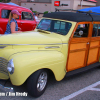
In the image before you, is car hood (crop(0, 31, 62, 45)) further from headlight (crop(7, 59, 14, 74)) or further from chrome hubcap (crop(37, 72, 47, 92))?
chrome hubcap (crop(37, 72, 47, 92))

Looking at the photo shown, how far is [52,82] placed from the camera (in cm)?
373

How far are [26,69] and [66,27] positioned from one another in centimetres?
166

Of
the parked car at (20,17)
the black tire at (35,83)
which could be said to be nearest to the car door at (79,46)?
the black tire at (35,83)

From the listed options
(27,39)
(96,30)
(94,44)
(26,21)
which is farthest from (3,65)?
(26,21)

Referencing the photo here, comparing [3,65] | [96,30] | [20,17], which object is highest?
[20,17]

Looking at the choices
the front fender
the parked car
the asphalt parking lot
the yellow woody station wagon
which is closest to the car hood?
the yellow woody station wagon

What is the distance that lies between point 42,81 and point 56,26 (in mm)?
1624

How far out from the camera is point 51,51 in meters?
3.17

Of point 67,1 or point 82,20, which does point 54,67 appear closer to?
point 82,20

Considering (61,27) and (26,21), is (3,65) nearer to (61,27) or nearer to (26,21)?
(61,27)

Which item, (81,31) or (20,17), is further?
(20,17)

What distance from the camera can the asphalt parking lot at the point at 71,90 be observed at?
120 inches

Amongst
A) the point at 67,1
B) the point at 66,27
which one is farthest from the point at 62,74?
the point at 67,1

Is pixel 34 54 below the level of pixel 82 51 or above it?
above
